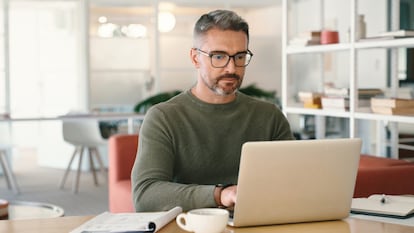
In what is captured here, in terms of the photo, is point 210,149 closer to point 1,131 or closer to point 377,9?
point 1,131

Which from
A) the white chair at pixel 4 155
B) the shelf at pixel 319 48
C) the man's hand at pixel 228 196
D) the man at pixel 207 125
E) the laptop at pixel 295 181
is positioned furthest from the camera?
the white chair at pixel 4 155

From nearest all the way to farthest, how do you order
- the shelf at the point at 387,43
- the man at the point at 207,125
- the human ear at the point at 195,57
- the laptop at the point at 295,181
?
the laptop at the point at 295,181, the man at the point at 207,125, the human ear at the point at 195,57, the shelf at the point at 387,43

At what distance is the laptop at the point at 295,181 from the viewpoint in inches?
68.0

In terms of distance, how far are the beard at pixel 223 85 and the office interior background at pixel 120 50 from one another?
5703 millimetres

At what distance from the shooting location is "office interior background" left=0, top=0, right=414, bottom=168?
321 inches

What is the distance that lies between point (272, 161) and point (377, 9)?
242 inches

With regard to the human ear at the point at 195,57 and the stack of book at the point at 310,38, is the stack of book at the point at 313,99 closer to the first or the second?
the stack of book at the point at 310,38

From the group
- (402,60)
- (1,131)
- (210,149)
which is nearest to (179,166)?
(210,149)

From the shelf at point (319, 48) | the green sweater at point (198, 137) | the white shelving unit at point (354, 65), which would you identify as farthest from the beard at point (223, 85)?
the shelf at point (319, 48)

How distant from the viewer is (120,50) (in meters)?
8.37

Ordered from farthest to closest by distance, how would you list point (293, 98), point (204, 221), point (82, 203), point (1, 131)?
point (293, 98) < point (1, 131) < point (82, 203) < point (204, 221)

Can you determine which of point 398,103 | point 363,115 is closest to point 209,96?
point 398,103

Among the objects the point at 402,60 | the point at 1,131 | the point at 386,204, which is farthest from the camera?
the point at 402,60

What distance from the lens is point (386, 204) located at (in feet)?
6.94
